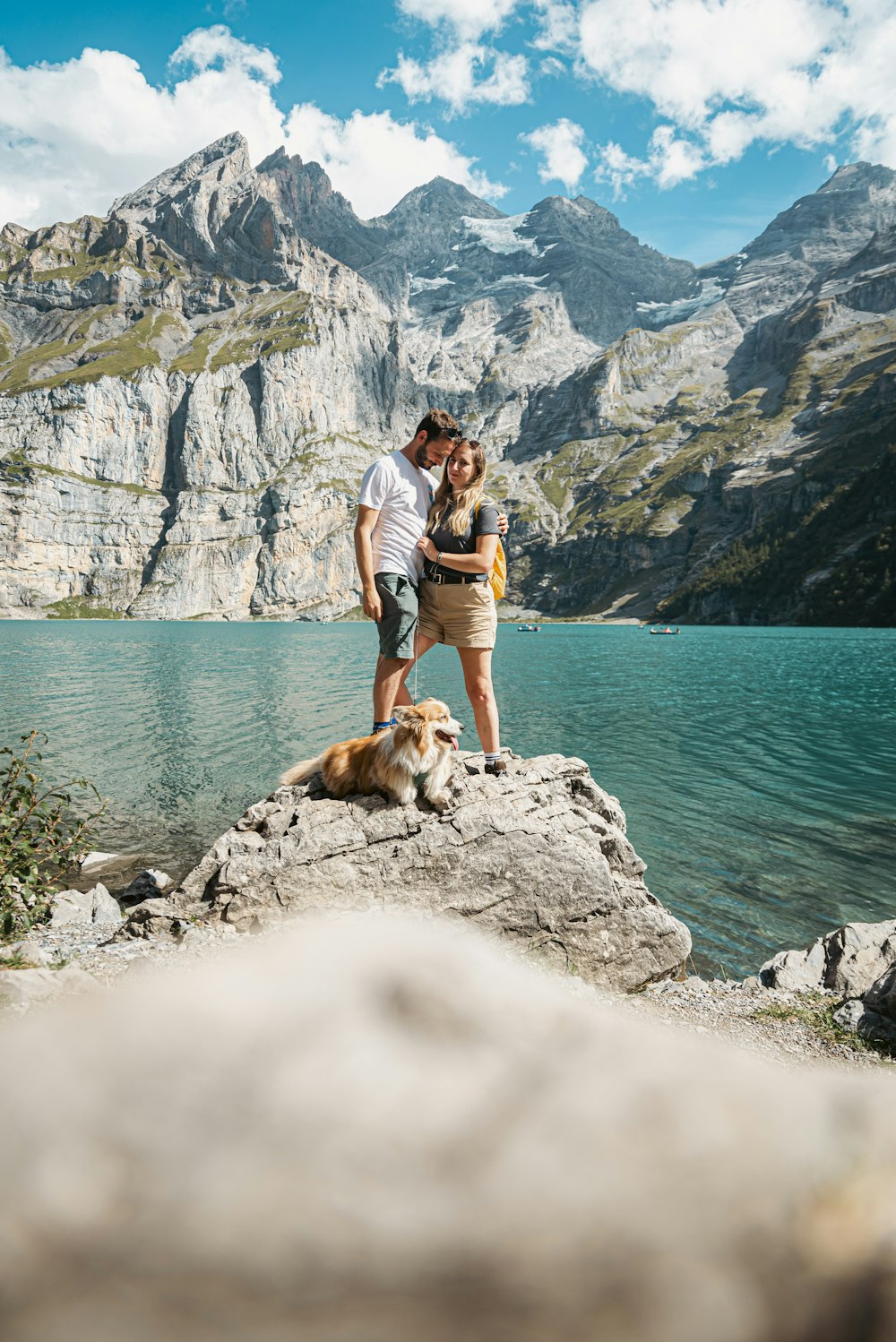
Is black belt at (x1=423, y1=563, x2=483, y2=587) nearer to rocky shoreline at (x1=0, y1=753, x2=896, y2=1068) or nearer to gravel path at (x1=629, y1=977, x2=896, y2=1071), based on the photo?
rocky shoreline at (x1=0, y1=753, x2=896, y2=1068)

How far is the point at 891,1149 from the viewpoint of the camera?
1767 millimetres

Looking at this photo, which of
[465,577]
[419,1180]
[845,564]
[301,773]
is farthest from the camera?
[845,564]

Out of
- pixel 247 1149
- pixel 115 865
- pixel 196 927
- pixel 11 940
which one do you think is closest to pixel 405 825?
pixel 196 927

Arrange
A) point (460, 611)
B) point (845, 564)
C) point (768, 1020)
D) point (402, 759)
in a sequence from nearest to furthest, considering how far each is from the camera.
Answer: point (768, 1020) < point (402, 759) < point (460, 611) < point (845, 564)

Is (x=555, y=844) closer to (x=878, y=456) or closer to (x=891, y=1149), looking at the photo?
(x=891, y=1149)

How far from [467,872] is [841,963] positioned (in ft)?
16.6

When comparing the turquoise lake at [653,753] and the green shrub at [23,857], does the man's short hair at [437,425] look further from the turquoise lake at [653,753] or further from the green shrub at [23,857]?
the turquoise lake at [653,753]

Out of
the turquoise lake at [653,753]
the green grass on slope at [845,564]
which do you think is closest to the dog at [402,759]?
the turquoise lake at [653,753]

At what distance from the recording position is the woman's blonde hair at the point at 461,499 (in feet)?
25.9

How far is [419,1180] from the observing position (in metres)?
1.65

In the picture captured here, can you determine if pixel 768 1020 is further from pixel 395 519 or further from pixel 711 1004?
pixel 395 519

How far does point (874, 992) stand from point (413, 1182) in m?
6.54

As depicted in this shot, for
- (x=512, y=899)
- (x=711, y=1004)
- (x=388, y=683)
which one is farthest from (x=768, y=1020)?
(x=388, y=683)

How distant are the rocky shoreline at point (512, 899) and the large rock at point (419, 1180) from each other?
4366 millimetres
